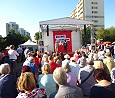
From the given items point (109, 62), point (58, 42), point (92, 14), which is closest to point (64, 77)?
point (109, 62)

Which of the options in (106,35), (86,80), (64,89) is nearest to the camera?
(64,89)

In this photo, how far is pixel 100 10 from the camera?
116375mm

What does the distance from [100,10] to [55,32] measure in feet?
315

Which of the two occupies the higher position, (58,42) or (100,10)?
(100,10)

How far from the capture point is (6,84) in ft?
16.4

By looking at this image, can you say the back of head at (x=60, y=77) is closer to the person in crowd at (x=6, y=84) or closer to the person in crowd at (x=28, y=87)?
the person in crowd at (x=28, y=87)

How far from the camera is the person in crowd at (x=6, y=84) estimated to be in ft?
16.2

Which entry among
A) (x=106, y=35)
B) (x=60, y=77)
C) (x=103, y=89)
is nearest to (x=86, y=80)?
(x=103, y=89)

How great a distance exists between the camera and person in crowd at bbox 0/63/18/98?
495 centimetres

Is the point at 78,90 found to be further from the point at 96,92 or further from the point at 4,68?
the point at 4,68

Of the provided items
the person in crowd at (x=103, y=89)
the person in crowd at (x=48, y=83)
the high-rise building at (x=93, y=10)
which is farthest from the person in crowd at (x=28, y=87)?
the high-rise building at (x=93, y=10)

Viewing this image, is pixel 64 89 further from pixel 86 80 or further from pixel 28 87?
pixel 86 80

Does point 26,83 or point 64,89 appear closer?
point 64,89

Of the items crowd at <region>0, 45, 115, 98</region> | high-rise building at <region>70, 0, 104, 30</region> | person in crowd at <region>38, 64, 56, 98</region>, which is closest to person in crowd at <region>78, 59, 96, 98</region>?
crowd at <region>0, 45, 115, 98</region>
